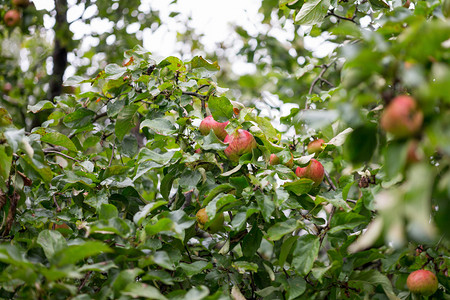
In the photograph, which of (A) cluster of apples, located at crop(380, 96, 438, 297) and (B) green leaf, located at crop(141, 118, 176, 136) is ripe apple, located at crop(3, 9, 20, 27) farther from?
(A) cluster of apples, located at crop(380, 96, 438, 297)

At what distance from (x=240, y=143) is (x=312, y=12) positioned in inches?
20.7

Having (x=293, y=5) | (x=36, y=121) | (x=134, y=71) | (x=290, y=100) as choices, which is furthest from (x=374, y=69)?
(x=36, y=121)

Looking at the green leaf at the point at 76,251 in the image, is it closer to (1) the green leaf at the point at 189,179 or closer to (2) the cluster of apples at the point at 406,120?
(1) the green leaf at the point at 189,179

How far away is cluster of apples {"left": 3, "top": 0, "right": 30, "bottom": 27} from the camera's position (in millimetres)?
2629

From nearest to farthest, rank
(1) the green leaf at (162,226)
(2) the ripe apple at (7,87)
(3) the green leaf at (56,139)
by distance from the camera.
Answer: (1) the green leaf at (162,226) → (3) the green leaf at (56,139) → (2) the ripe apple at (7,87)

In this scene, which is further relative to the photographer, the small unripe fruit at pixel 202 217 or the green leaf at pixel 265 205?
the small unripe fruit at pixel 202 217

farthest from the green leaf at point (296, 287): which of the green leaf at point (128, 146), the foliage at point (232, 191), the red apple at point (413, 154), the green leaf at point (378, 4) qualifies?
the green leaf at point (378, 4)

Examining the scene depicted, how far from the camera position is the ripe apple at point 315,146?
1437mm

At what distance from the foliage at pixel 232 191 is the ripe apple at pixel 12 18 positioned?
1502mm

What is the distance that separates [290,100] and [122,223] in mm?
1548

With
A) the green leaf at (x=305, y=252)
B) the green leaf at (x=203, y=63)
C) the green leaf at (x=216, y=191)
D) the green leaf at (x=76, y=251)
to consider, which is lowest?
the green leaf at (x=305, y=252)

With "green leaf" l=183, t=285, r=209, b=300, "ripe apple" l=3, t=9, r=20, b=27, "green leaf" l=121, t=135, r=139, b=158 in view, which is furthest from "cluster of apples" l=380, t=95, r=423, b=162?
"ripe apple" l=3, t=9, r=20, b=27

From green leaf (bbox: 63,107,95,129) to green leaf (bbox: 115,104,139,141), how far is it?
0.13 metres

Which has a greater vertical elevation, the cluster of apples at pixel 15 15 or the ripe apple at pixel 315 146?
the cluster of apples at pixel 15 15
